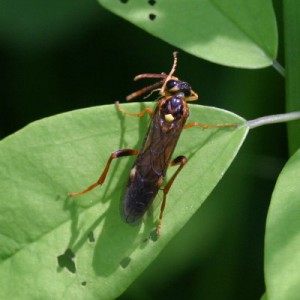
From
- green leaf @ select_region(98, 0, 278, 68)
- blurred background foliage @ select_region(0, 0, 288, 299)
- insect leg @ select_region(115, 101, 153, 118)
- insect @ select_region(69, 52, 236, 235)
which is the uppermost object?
green leaf @ select_region(98, 0, 278, 68)

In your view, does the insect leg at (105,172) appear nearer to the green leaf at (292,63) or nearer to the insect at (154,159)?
the insect at (154,159)

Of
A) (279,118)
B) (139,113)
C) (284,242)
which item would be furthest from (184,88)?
(284,242)

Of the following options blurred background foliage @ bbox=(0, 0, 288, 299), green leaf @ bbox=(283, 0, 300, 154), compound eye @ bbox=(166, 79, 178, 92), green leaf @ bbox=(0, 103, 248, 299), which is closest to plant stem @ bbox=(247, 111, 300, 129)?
green leaf @ bbox=(0, 103, 248, 299)

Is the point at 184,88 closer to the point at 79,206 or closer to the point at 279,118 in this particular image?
the point at 279,118

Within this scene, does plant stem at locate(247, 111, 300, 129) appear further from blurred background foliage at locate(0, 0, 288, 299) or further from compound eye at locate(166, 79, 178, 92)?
blurred background foliage at locate(0, 0, 288, 299)

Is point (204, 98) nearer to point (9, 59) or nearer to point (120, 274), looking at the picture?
point (9, 59)

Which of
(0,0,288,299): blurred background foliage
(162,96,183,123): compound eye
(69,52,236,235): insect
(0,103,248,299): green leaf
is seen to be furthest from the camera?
(0,0,288,299): blurred background foliage
